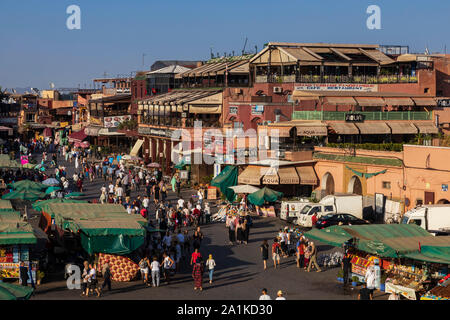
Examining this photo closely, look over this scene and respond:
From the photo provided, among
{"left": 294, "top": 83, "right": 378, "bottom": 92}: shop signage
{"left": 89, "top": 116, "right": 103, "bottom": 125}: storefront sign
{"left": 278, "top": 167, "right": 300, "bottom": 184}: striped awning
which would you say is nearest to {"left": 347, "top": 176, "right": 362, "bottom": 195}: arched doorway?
{"left": 278, "top": 167, "right": 300, "bottom": 184}: striped awning

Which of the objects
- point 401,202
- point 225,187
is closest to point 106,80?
point 225,187

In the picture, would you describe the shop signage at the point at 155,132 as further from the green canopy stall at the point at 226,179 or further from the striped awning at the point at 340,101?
the green canopy stall at the point at 226,179

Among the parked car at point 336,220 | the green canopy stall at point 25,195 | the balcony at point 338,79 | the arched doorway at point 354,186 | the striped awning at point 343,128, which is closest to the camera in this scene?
the parked car at point 336,220

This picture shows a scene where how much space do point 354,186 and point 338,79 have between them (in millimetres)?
18143

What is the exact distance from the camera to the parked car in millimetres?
35625

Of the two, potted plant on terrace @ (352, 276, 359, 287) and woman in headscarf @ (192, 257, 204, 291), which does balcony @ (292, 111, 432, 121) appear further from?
woman in headscarf @ (192, 257, 204, 291)

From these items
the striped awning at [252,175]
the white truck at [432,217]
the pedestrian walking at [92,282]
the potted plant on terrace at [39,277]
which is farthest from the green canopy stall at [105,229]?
the striped awning at [252,175]

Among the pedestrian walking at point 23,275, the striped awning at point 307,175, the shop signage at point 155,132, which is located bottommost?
the pedestrian walking at point 23,275

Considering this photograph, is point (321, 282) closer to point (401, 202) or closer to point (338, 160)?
point (401, 202)

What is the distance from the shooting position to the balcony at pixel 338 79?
57.4 metres

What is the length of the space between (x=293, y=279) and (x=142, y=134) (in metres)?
46.1

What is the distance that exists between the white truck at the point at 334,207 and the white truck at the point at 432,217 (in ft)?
17.7

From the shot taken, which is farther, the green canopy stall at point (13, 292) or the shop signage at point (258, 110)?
the shop signage at point (258, 110)

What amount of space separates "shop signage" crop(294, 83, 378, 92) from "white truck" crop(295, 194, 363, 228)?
20.3 meters
